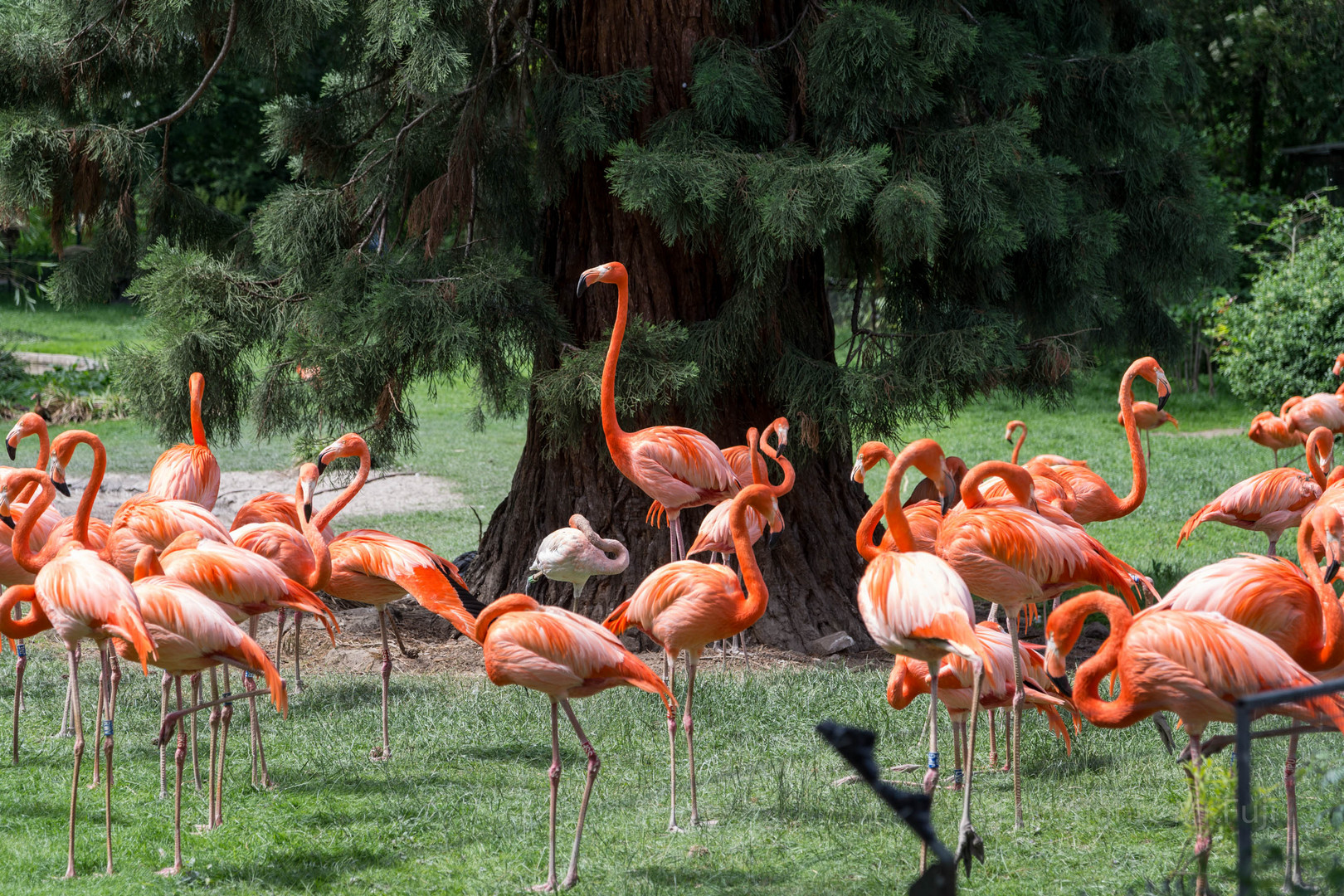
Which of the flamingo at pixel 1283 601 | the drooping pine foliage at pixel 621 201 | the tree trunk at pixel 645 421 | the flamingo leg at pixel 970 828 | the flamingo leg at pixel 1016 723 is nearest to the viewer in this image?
the flamingo leg at pixel 970 828

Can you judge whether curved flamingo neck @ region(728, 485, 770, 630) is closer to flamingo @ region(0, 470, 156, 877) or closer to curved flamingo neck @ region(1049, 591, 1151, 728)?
curved flamingo neck @ region(1049, 591, 1151, 728)

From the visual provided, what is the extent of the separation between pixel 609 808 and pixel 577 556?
5.30 ft

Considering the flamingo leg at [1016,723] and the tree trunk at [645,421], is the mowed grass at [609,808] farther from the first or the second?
the tree trunk at [645,421]

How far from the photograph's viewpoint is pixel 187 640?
4.14 meters

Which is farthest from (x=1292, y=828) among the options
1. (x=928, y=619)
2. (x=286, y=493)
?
(x=286, y=493)

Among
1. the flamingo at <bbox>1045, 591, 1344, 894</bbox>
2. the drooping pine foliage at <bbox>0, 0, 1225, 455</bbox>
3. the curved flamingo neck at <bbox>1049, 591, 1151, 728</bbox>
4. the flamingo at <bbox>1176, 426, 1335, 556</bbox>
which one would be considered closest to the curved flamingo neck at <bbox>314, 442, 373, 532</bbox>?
the drooping pine foliage at <bbox>0, 0, 1225, 455</bbox>

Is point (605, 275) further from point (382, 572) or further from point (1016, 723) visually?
point (1016, 723)

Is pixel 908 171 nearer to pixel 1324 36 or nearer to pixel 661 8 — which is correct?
pixel 661 8

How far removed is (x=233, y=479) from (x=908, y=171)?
327 inches

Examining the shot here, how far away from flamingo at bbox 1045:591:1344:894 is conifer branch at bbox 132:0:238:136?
193 inches

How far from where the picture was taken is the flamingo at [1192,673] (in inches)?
138

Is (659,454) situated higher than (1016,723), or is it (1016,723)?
(659,454)

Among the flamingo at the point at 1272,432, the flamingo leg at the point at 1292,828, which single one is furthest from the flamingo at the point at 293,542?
the flamingo at the point at 1272,432

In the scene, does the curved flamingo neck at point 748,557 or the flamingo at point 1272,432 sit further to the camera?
the flamingo at point 1272,432
